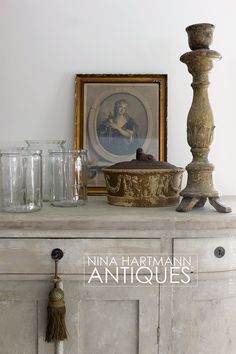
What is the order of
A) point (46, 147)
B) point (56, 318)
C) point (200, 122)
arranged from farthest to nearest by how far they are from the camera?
1. point (46, 147)
2. point (200, 122)
3. point (56, 318)

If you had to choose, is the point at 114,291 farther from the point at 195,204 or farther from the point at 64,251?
the point at 195,204

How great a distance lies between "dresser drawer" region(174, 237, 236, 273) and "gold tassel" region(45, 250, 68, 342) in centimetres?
35

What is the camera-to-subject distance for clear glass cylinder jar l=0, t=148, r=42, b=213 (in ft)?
4.72

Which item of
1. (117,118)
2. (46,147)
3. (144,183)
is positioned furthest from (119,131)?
(144,183)

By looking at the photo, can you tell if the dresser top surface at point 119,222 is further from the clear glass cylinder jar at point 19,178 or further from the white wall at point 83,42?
the white wall at point 83,42

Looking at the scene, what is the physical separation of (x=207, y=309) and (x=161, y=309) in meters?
0.13

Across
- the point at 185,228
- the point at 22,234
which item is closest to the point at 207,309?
the point at 185,228

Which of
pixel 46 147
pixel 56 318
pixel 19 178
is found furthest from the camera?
pixel 46 147

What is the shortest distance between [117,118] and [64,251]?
659 millimetres

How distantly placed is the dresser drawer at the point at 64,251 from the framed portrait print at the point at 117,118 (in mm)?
474

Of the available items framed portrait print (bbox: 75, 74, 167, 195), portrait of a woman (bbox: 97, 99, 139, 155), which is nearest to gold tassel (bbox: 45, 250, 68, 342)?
framed portrait print (bbox: 75, 74, 167, 195)

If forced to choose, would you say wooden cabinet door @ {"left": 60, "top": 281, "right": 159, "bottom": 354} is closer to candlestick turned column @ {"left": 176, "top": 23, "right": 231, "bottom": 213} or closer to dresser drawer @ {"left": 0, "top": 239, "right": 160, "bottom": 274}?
dresser drawer @ {"left": 0, "top": 239, "right": 160, "bottom": 274}

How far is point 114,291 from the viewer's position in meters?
1.27

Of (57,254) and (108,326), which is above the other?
(57,254)
